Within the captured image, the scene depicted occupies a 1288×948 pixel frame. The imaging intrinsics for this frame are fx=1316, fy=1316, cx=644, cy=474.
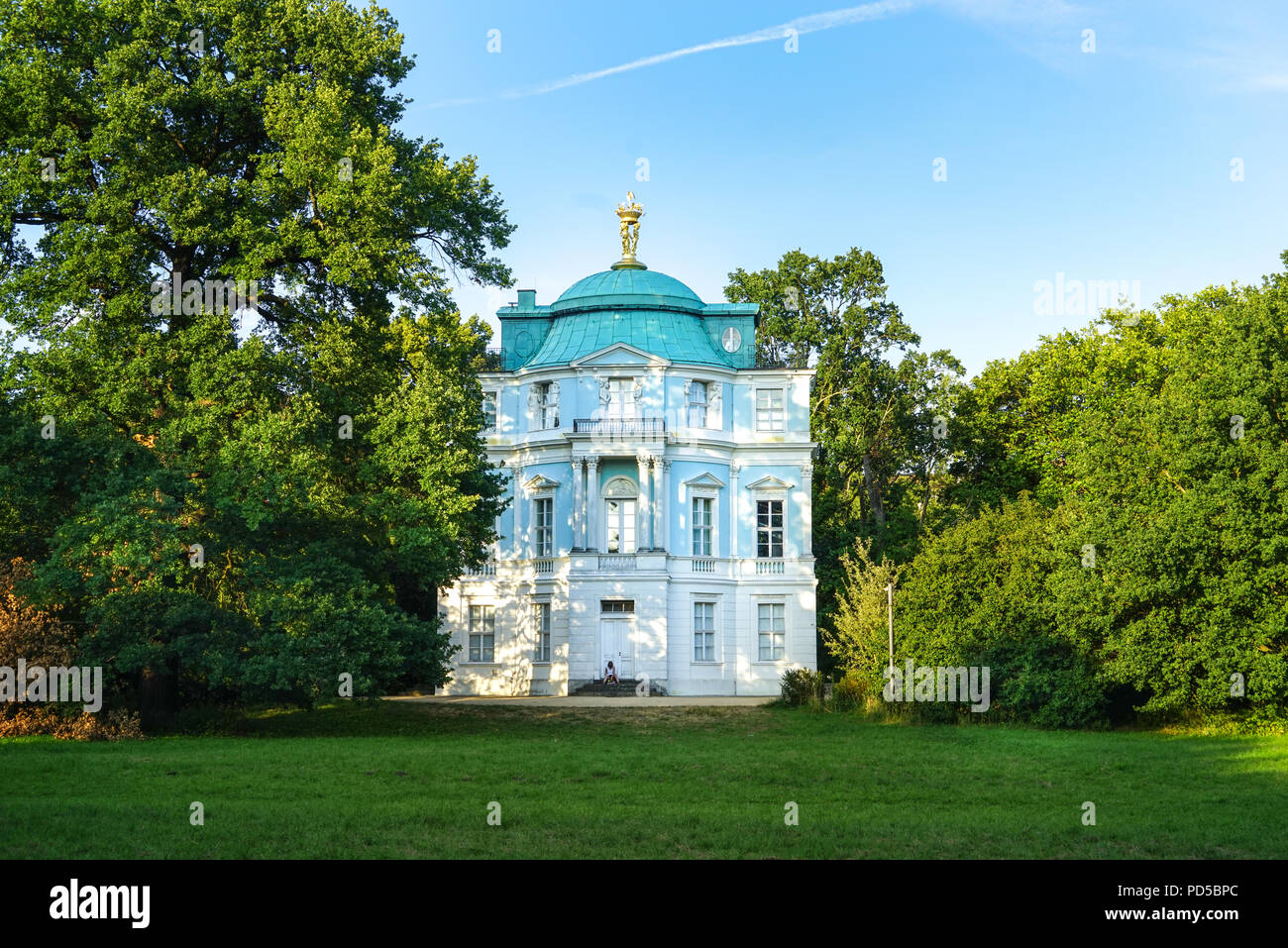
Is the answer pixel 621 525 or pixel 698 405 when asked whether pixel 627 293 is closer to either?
pixel 698 405

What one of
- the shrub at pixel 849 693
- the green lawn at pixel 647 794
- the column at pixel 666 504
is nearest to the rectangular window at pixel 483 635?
the column at pixel 666 504

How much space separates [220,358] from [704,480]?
76.0ft

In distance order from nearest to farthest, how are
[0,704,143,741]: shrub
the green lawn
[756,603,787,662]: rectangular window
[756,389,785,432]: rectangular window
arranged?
the green lawn, [0,704,143,741]: shrub, [756,603,787,662]: rectangular window, [756,389,785,432]: rectangular window

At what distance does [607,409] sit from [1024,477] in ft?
55.4

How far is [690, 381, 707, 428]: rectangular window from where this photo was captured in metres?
47.0

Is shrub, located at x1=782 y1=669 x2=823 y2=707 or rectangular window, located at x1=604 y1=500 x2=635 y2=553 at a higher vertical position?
rectangular window, located at x1=604 y1=500 x2=635 y2=553

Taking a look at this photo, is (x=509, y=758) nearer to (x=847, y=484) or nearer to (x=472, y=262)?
(x=472, y=262)

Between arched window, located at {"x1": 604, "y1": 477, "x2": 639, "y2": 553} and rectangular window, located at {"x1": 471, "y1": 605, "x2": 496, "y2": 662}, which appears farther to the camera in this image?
rectangular window, located at {"x1": 471, "y1": 605, "x2": 496, "y2": 662}

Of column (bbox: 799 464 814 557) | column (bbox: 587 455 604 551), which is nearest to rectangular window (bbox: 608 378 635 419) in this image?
column (bbox: 587 455 604 551)

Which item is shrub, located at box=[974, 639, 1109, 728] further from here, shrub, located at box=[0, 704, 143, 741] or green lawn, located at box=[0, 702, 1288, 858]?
shrub, located at box=[0, 704, 143, 741]

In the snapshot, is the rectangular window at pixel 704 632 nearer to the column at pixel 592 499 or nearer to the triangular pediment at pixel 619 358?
the column at pixel 592 499

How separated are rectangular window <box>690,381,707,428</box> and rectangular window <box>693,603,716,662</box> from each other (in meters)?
6.52

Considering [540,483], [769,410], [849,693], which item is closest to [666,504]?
[540,483]
